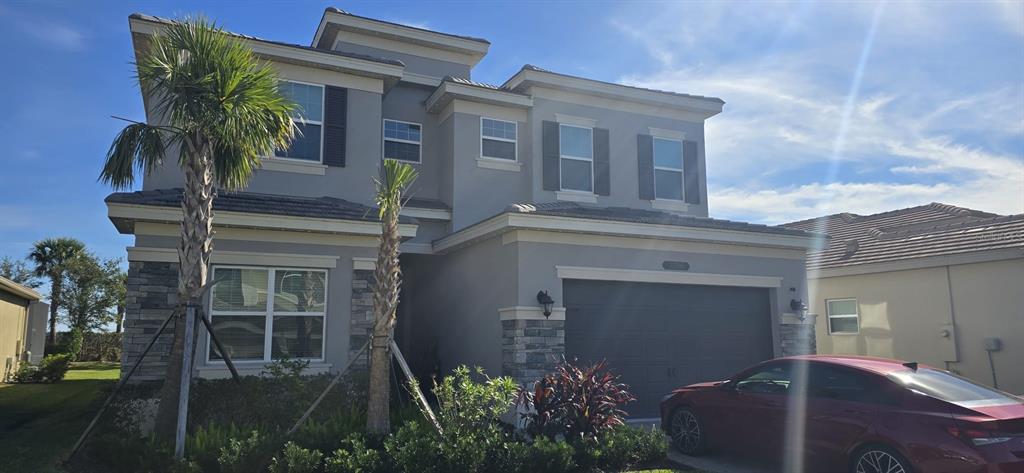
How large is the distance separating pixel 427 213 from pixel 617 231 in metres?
4.67

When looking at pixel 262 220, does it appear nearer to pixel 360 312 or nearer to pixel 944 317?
pixel 360 312

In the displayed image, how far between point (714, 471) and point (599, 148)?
941 centimetres

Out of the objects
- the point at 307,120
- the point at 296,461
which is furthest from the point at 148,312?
the point at 307,120

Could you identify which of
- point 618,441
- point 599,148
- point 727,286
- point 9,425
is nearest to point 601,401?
point 618,441

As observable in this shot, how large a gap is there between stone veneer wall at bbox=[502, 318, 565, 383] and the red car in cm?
255

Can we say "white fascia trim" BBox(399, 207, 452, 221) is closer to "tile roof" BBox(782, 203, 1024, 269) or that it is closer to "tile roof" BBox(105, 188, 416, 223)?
"tile roof" BBox(105, 188, 416, 223)

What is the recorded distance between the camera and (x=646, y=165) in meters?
16.7

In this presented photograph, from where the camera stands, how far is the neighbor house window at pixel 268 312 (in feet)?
36.3

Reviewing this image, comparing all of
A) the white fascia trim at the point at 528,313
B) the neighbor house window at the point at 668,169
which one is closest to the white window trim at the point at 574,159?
the neighbor house window at the point at 668,169

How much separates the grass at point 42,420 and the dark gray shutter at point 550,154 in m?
9.62

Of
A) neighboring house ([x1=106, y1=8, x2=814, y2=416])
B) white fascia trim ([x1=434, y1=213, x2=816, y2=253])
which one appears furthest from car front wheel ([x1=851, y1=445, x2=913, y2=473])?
white fascia trim ([x1=434, y1=213, x2=816, y2=253])

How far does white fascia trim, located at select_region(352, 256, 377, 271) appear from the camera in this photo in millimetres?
11820

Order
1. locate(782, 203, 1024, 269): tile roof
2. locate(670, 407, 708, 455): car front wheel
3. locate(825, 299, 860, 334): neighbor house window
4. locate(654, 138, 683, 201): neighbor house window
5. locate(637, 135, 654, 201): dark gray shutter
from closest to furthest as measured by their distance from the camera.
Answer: locate(670, 407, 708, 455): car front wheel → locate(782, 203, 1024, 269): tile roof → locate(637, 135, 654, 201): dark gray shutter → locate(654, 138, 683, 201): neighbor house window → locate(825, 299, 860, 334): neighbor house window

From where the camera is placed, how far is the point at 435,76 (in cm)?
1689
